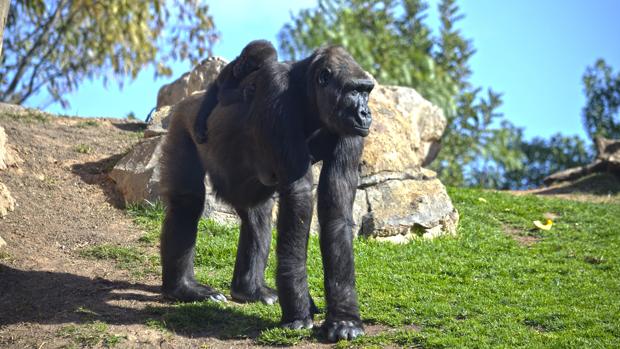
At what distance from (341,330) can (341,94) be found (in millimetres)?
1770

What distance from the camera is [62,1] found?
21219 mm

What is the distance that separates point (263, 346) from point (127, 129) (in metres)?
6.79

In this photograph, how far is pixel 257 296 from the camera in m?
7.11

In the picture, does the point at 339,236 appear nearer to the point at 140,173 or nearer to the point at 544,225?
the point at 140,173

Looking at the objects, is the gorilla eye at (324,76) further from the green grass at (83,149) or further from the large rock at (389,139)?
the green grass at (83,149)

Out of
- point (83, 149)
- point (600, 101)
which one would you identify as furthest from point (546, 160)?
point (83, 149)

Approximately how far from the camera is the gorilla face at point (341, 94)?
6.04 metres

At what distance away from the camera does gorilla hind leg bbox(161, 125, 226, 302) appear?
7.02m

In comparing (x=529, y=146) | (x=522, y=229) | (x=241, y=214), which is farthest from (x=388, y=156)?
(x=529, y=146)

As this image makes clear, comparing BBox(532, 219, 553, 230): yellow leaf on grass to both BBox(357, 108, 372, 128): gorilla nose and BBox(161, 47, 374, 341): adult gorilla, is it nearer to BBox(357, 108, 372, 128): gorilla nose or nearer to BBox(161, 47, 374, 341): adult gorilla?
BBox(161, 47, 374, 341): adult gorilla

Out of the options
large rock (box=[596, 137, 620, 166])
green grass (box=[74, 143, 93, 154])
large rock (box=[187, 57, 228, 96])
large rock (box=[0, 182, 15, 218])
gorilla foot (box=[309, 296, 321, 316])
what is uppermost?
large rock (box=[187, 57, 228, 96])

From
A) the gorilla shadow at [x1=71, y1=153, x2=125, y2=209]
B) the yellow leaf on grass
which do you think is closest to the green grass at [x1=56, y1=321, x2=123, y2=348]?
the gorilla shadow at [x1=71, y1=153, x2=125, y2=209]

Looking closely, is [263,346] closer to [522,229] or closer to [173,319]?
[173,319]

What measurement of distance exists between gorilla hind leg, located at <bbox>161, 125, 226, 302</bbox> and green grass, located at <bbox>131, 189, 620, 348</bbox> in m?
0.27
